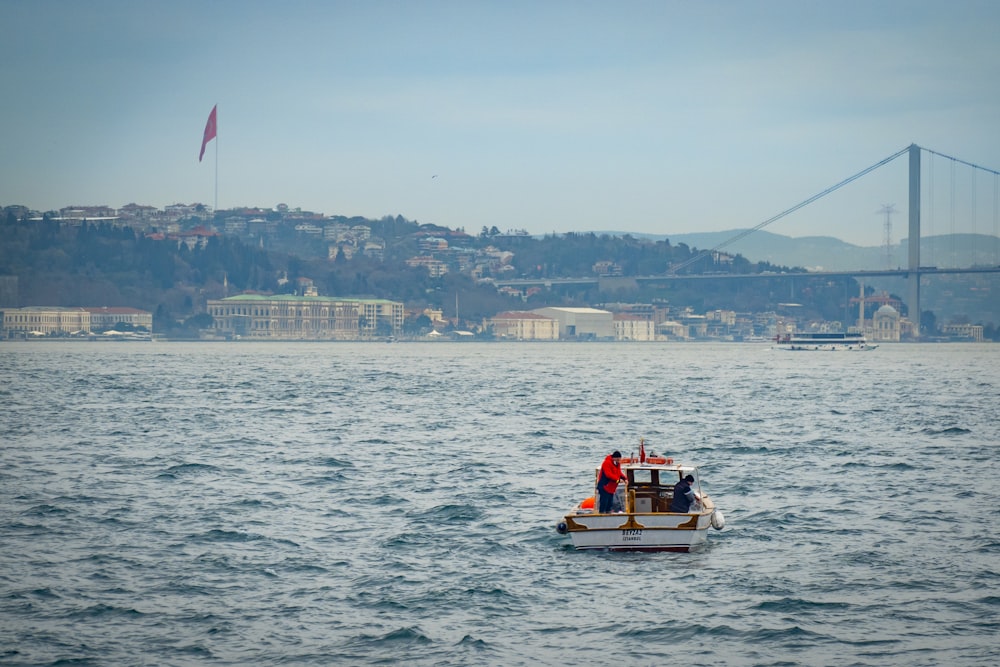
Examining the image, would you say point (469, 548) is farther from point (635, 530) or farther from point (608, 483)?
point (635, 530)

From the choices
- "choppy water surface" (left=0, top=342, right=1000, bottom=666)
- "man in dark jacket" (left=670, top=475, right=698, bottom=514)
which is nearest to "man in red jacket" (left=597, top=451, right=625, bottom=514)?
"choppy water surface" (left=0, top=342, right=1000, bottom=666)

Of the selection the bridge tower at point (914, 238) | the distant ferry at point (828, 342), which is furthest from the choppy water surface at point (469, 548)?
the distant ferry at point (828, 342)

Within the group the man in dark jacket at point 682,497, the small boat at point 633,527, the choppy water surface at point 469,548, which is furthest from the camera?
the man in dark jacket at point 682,497

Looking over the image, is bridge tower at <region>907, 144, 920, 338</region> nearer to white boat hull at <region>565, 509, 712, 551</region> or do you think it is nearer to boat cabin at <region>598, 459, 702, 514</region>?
boat cabin at <region>598, 459, 702, 514</region>

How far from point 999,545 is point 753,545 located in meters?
3.36

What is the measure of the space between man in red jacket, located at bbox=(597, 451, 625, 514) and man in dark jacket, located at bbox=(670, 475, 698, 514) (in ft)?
2.59

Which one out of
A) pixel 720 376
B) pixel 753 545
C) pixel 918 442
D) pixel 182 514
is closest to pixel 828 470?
pixel 918 442

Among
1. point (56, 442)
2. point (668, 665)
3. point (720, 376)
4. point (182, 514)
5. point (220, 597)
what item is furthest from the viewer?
point (720, 376)

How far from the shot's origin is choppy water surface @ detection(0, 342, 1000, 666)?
13.8 meters

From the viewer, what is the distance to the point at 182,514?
2172 centimetres

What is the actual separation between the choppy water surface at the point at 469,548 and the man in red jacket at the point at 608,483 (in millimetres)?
675

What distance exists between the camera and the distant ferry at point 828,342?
158000 millimetres

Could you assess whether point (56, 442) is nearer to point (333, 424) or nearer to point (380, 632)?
point (333, 424)

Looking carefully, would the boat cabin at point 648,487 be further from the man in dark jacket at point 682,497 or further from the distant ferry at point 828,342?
the distant ferry at point 828,342
